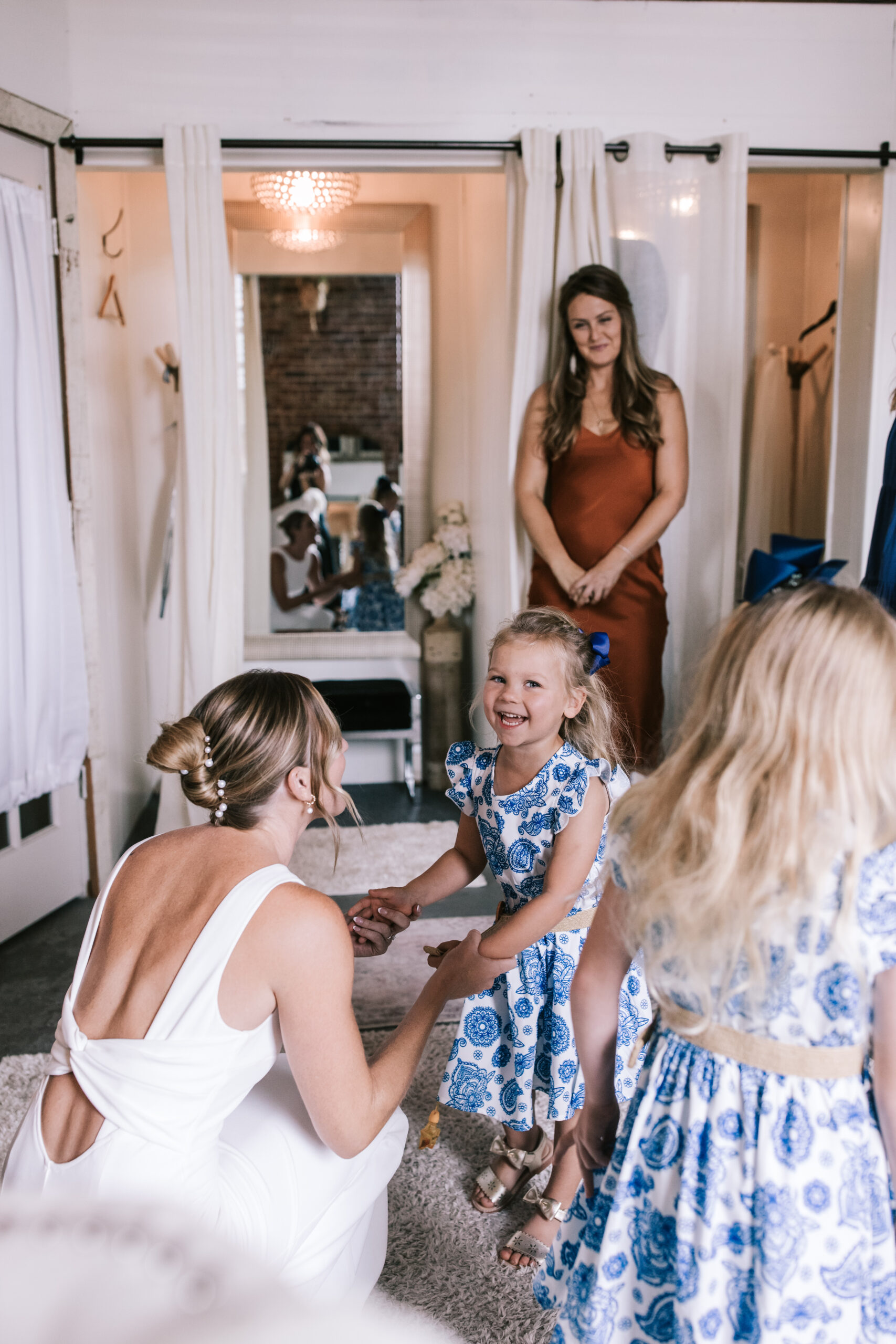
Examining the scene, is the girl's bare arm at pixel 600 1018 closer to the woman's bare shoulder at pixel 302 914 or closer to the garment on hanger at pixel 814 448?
the woman's bare shoulder at pixel 302 914

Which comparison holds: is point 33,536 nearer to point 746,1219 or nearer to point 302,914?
point 302,914

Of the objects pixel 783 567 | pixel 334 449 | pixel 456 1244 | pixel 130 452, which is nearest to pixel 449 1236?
pixel 456 1244

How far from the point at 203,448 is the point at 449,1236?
2235 millimetres

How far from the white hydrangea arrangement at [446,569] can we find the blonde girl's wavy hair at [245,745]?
2.95 meters

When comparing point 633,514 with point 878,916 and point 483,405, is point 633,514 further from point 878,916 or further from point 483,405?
point 878,916

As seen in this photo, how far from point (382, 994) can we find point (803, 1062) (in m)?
1.71

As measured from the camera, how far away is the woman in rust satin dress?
285cm

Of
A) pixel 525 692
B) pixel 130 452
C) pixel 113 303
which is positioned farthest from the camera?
pixel 130 452

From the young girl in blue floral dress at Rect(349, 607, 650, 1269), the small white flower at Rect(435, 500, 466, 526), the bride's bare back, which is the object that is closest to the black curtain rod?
the small white flower at Rect(435, 500, 466, 526)

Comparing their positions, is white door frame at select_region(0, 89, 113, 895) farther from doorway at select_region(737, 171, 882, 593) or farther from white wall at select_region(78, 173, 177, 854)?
doorway at select_region(737, 171, 882, 593)

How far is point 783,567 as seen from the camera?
5.73 ft

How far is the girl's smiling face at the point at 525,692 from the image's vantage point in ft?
5.20

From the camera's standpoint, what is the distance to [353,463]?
477cm

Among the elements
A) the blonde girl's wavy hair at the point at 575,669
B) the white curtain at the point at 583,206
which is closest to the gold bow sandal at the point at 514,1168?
the blonde girl's wavy hair at the point at 575,669
